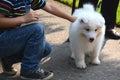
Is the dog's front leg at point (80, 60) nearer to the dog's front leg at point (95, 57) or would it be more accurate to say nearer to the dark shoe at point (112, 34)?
the dog's front leg at point (95, 57)

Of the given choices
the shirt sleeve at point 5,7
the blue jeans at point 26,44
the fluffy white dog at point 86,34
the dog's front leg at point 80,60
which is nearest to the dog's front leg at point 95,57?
the fluffy white dog at point 86,34

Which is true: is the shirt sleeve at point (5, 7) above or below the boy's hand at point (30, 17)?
above

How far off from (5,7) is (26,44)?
0.44 m

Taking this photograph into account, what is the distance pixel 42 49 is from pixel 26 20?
1.33 feet

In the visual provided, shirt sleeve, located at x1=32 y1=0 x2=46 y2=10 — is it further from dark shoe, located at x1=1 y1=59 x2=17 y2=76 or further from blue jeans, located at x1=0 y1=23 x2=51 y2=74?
dark shoe, located at x1=1 y1=59 x2=17 y2=76

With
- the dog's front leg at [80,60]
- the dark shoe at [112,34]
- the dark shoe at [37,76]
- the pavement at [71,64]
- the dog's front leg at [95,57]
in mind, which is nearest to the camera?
the dark shoe at [37,76]

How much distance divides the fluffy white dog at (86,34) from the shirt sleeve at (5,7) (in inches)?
32.5

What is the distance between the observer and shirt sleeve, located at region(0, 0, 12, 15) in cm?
312

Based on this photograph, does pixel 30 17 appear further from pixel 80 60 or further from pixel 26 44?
pixel 80 60

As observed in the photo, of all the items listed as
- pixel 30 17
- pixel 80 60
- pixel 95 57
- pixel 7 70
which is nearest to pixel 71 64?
pixel 80 60

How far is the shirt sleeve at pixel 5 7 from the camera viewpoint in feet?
10.2

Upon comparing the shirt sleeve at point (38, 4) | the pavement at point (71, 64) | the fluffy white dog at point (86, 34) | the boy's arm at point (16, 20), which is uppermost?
the shirt sleeve at point (38, 4)

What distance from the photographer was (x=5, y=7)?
124 inches

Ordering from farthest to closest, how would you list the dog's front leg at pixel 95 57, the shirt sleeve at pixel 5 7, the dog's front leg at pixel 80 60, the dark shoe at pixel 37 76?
the dog's front leg at pixel 95 57 → the dog's front leg at pixel 80 60 → the dark shoe at pixel 37 76 → the shirt sleeve at pixel 5 7
